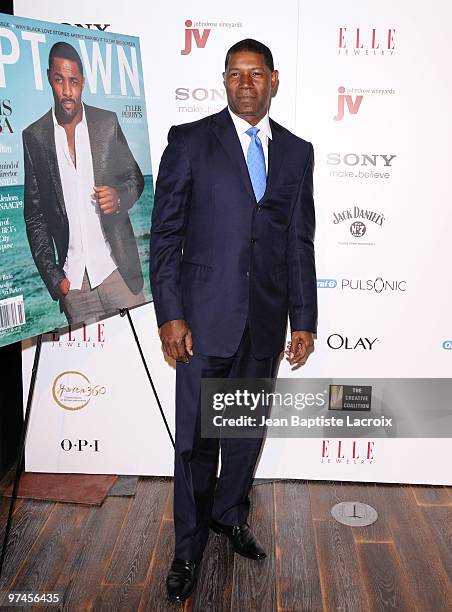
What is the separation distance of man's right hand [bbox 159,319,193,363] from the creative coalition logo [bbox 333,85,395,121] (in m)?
1.24

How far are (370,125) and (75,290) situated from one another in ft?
4.70

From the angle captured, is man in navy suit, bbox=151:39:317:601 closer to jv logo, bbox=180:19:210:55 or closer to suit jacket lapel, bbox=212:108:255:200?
suit jacket lapel, bbox=212:108:255:200

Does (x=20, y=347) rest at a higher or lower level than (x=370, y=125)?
lower

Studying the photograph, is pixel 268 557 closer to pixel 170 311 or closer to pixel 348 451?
pixel 348 451

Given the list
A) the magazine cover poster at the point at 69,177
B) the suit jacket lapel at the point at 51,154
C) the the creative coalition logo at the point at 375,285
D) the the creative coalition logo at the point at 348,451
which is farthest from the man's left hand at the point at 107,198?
the the creative coalition logo at the point at 348,451

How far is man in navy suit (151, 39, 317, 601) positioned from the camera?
2.46m

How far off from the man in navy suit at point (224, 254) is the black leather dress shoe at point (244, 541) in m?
0.16

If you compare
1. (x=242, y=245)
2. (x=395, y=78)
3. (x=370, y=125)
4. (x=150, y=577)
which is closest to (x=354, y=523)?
(x=150, y=577)

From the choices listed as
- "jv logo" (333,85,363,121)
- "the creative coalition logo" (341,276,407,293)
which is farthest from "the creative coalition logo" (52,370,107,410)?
"jv logo" (333,85,363,121)

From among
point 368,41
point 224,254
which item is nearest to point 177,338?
point 224,254

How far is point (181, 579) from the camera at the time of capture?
8.27ft

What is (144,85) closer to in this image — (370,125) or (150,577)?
(370,125)

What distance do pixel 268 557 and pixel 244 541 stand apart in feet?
0.34

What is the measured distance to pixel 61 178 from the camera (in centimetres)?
246
